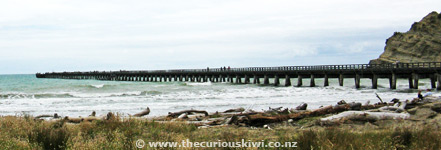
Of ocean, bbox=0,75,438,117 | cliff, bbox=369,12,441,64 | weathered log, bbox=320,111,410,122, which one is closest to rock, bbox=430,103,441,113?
weathered log, bbox=320,111,410,122

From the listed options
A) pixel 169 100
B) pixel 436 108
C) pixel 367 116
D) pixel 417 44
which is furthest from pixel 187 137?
pixel 417 44

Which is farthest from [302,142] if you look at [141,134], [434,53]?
[434,53]

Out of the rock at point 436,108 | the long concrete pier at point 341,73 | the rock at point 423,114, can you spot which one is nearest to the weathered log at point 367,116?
the rock at point 423,114

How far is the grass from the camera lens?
652 centimetres

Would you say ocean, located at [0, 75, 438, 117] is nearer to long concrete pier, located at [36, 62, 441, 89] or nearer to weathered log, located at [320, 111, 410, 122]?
long concrete pier, located at [36, 62, 441, 89]

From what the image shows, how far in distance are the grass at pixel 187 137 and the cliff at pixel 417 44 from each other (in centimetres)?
8573

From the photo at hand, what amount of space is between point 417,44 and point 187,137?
91.3 meters

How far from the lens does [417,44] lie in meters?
87.2

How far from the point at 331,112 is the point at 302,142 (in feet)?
23.9

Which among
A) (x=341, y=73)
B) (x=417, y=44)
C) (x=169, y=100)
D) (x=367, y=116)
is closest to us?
(x=367, y=116)

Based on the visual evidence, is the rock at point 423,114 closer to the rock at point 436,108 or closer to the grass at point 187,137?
the rock at point 436,108

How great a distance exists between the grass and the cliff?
85733mm

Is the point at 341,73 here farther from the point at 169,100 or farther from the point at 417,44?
the point at 417,44

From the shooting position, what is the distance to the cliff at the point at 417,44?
84.9 meters
